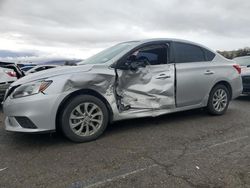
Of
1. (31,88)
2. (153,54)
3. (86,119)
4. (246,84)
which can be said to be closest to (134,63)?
(153,54)

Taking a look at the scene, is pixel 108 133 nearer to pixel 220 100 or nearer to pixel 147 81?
pixel 147 81

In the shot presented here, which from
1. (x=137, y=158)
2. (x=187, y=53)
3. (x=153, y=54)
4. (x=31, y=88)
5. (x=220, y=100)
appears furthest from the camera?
(x=220, y=100)

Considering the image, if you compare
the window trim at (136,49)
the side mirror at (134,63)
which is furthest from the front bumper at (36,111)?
the side mirror at (134,63)

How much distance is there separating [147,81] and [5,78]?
400 centimetres

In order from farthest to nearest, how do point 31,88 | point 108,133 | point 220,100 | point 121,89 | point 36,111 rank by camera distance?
point 220,100 → point 108,133 → point 121,89 → point 31,88 → point 36,111

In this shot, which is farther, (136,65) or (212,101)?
(212,101)

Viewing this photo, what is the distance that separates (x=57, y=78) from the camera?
12.6ft

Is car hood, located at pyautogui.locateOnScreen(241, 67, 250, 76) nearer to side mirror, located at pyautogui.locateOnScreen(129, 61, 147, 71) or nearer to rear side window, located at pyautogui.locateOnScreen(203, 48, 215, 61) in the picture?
rear side window, located at pyautogui.locateOnScreen(203, 48, 215, 61)

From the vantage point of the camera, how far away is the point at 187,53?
5.23 metres

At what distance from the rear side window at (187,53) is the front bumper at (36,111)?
2.37m

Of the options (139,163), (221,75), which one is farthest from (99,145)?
(221,75)

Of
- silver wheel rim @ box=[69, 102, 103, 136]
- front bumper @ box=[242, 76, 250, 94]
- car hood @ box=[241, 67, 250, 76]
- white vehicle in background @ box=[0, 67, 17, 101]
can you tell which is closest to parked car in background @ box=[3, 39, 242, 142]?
silver wheel rim @ box=[69, 102, 103, 136]

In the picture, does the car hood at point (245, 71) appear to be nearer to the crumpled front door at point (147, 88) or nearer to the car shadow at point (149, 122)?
the car shadow at point (149, 122)

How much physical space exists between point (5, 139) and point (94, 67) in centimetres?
184
